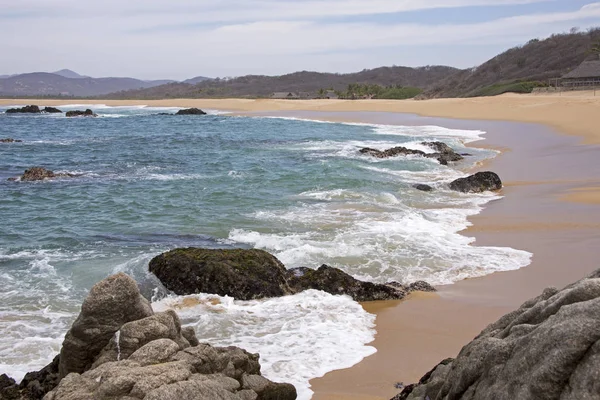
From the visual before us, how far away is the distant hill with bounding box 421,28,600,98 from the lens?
3260 inches

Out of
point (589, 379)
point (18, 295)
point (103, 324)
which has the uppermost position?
point (589, 379)

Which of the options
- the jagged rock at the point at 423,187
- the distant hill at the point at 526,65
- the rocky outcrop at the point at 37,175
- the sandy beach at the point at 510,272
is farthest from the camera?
the distant hill at the point at 526,65

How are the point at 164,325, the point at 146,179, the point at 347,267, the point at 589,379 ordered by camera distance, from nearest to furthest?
the point at 589,379 → the point at 164,325 → the point at 347,267 → the point at 146,179

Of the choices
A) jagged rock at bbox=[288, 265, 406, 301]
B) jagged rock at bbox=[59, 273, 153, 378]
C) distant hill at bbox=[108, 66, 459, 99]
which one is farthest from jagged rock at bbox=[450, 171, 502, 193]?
distant hill at bbox=[108, 66, 459, 99]

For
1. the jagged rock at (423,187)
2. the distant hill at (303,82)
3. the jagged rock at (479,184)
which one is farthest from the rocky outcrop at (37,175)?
the distant hill at (303,82)

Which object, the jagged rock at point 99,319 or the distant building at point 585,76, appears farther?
the distant building at point 585,76

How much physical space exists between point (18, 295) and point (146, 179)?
12483 mm

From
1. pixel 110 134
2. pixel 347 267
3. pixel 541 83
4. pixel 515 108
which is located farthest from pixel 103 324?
pixel 541 83

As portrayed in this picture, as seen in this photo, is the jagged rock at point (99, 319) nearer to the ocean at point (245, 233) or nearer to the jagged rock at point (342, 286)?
the ocean at point (245, 233)

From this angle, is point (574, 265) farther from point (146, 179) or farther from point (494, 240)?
point (146, 179)

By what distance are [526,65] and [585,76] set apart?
30.5 meters

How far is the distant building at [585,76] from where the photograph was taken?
201 ft

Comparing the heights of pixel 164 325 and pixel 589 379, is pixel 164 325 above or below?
below

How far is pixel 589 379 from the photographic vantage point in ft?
11.2
